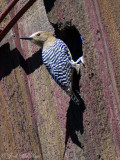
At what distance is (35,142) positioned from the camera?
3.47 meters

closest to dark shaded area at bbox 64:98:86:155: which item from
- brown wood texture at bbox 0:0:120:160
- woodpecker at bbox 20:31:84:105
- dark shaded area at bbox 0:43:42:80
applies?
brown wood texture at bbox 0:0:120:160

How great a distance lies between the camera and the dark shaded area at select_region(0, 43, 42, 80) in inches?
142

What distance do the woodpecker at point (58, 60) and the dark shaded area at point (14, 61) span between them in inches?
6.8

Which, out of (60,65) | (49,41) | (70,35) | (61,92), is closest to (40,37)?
(49,41)

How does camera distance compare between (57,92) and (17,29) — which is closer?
(57,92)

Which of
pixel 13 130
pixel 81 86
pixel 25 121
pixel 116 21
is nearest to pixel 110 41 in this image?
pixel 116 21

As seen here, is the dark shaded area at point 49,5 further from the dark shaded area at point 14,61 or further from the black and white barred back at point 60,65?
the dark shaded area at point 14,61

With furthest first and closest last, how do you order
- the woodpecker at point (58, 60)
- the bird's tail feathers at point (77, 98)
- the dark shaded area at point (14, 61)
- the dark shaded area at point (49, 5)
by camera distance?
the dark shaded area at point (14, 61) < the dark shaded area at point (49, 5) < the woodpecker at point (58, 60) < the bird's tail feathers at point (77, 98)

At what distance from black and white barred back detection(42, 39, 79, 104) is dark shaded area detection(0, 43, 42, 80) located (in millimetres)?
261

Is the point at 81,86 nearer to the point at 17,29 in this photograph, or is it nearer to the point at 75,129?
the point at 75,129

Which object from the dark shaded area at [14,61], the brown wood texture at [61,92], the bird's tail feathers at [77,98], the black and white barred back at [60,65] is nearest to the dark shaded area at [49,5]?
the brown wood texture at [61,92]

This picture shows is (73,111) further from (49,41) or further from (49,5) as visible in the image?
(49,5)

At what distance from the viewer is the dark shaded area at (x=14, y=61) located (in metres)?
3.60

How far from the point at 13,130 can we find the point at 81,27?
4.77 feet
